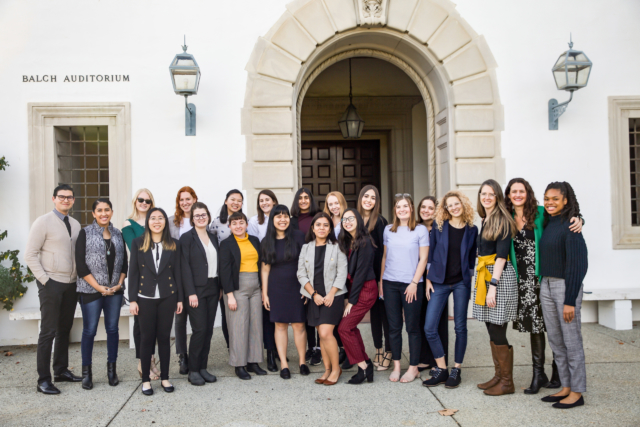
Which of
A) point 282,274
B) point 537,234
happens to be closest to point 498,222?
point 537,234

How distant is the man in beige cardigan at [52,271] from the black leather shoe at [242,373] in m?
1.72

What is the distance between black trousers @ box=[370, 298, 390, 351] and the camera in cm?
531

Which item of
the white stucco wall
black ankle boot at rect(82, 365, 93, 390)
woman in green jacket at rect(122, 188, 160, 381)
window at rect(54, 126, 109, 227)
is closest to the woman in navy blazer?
woman in green jacket at rect(122, 188, 160, 381)

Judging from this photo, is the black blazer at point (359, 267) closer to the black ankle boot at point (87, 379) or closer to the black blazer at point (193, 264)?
the black blazer at point (193, 264)

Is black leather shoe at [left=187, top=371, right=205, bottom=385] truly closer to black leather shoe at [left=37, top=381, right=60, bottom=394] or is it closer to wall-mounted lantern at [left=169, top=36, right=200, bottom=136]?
black leather shoe at [left=37, top=381, right=60, bottom=394]

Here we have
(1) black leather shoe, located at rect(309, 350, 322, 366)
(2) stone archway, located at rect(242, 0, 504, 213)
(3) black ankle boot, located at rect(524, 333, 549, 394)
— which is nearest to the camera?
(3) black ankle boot, located at rect(524, 333, 549, 394)

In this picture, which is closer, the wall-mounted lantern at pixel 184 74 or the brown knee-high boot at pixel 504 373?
the brown knee-high boot at pixel 504 373

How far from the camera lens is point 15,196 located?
701cm

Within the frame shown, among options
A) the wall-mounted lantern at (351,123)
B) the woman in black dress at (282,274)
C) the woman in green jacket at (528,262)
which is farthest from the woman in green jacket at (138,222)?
the wall-mounted lantern at (351,123)

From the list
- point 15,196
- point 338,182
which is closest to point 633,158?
point 338,182

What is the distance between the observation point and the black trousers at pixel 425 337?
510cm

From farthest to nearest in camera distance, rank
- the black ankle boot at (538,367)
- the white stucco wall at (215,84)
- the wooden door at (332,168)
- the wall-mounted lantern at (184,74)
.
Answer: the wooden door at (332,168)
the white stucco wall at (215,84)
the wall-mounted lantern at (184,74)
the black ankle boot at (538,367)

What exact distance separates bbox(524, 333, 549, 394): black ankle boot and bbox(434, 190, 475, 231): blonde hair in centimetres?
123

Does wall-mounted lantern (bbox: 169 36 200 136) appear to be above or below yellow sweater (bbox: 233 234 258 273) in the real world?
above
